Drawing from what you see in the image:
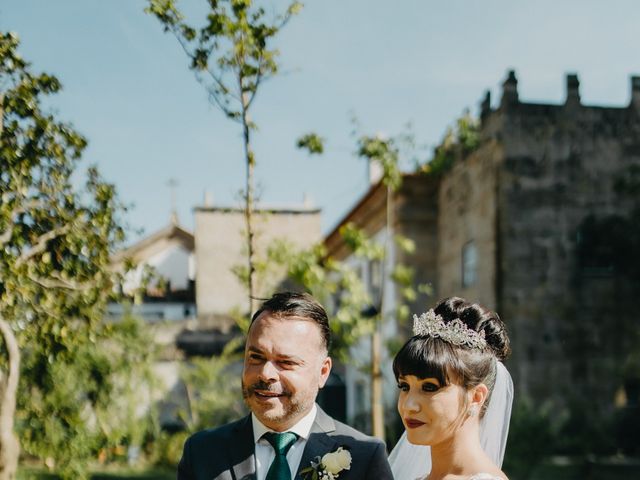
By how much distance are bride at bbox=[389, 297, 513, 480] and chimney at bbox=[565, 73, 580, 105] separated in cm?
1121

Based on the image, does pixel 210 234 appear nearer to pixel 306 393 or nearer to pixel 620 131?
pixel 620 131

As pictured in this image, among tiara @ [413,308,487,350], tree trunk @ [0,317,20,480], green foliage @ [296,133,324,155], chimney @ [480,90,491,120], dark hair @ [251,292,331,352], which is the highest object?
chimney @ [480,90,491,120]

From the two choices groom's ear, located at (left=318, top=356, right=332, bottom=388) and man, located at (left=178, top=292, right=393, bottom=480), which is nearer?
man, located at (left=178, top=292, right=393, bottom=480)

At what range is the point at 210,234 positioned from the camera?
26.9 meters

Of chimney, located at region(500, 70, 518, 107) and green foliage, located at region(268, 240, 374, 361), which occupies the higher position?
chimney, located at region(500, 70, 518, 107)

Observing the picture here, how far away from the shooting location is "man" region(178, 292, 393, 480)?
2.81 metres

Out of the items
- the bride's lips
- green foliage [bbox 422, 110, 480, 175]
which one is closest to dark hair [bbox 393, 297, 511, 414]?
the bride's lips

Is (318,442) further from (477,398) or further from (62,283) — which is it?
(62,283)

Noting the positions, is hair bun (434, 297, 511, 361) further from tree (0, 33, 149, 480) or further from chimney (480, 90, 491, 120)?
chimney (480, 90, 491, 120)

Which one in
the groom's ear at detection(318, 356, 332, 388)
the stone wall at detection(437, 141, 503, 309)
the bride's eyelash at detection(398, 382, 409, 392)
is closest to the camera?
the groom's ear at detection(318, 356, 332, 388)

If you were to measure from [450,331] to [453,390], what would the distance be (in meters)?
0.25

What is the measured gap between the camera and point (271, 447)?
298 cm

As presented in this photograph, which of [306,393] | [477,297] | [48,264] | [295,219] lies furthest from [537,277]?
[295,219]

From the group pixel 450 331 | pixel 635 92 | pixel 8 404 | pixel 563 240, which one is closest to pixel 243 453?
pixel 450 331
